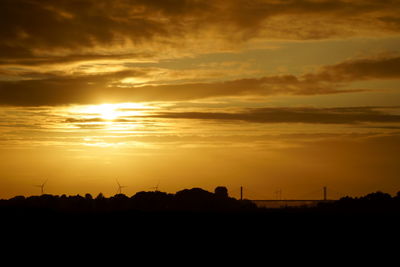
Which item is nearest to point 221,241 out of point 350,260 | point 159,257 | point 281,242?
point 281,242

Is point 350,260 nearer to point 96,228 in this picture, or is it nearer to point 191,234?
point 191,234

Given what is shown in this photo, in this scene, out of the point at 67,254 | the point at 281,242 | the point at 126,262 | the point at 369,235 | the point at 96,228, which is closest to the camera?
the point at 126,262

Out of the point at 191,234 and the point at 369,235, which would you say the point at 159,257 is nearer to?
the point at 191,234

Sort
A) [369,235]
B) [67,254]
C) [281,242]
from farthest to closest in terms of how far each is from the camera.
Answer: [369,235], [281,242], [67,254]

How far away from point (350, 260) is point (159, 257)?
18954 mm

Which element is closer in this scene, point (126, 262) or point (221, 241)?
point (126, 262)

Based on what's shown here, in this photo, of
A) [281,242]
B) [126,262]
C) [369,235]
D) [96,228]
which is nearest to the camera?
[126,262]

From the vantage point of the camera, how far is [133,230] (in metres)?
91.8

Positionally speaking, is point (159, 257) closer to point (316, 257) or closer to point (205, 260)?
point (205, 260)

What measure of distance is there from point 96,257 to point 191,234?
20715mm

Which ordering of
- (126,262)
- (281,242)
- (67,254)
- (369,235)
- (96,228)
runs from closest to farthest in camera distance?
(126,262) → (67,254) → (281,242) → (369,235) → (96,228)

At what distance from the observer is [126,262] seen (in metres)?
66.1

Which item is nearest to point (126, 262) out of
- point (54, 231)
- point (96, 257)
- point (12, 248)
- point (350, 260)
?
point (96, 257)

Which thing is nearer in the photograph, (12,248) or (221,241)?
(12,248)
